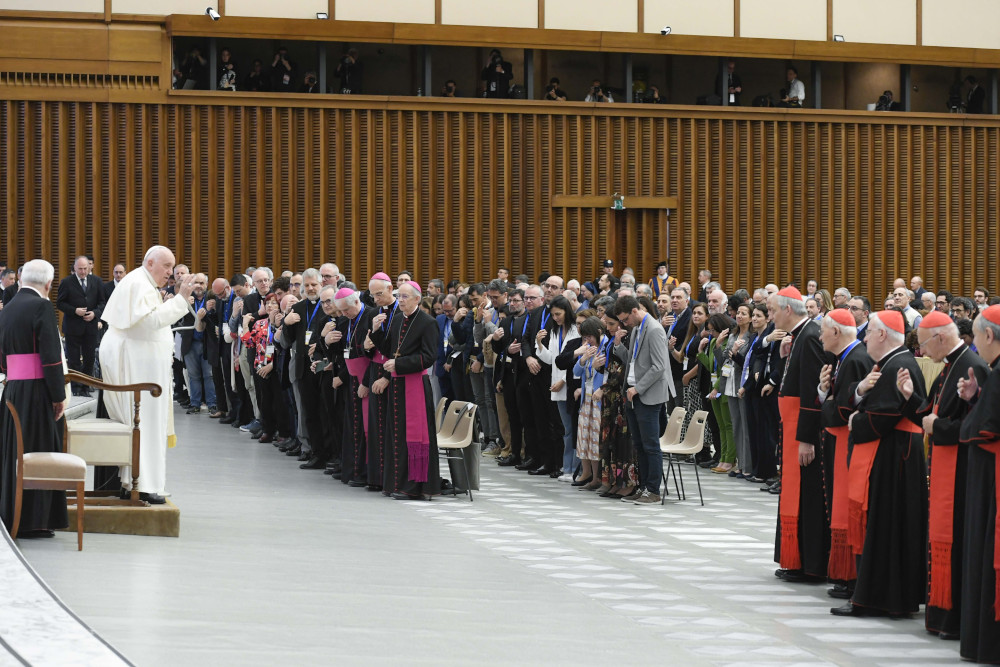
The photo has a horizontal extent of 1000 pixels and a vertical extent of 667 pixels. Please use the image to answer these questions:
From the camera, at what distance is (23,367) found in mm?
7711

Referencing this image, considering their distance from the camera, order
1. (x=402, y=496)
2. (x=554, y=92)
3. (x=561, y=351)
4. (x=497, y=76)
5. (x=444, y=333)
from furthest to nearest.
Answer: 1. (x=554, y=92)
2. (x=497, y=76)
3. (x=444, y=333)
4. (x=561, y=351)
5. (x=402, y=496)

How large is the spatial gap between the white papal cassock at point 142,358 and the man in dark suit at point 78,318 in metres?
7.96

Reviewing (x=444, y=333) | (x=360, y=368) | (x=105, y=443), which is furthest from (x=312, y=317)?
(x=105, y=443)

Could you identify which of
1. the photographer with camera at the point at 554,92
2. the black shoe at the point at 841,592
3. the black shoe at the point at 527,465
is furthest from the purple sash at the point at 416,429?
the photographer with camera at the point at 554,92

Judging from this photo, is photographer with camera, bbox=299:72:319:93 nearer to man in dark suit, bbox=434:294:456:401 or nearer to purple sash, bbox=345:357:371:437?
man in dark suit, bbox=434:294:456:401

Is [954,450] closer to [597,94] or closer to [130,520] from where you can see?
[130,520]

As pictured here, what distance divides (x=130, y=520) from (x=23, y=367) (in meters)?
1.14

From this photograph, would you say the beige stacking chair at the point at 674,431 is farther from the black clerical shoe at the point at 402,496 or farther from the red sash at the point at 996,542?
the red sash at the point at 996,542

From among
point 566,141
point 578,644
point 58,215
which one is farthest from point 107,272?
point 578,644

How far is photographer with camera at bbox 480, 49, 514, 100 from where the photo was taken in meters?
19.9

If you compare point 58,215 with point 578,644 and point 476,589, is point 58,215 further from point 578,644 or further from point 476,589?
point 578,644

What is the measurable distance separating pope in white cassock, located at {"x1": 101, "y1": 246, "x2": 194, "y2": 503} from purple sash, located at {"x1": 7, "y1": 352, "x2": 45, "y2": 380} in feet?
1.96

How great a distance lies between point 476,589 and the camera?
7.05 metres

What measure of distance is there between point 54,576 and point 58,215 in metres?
12.9
